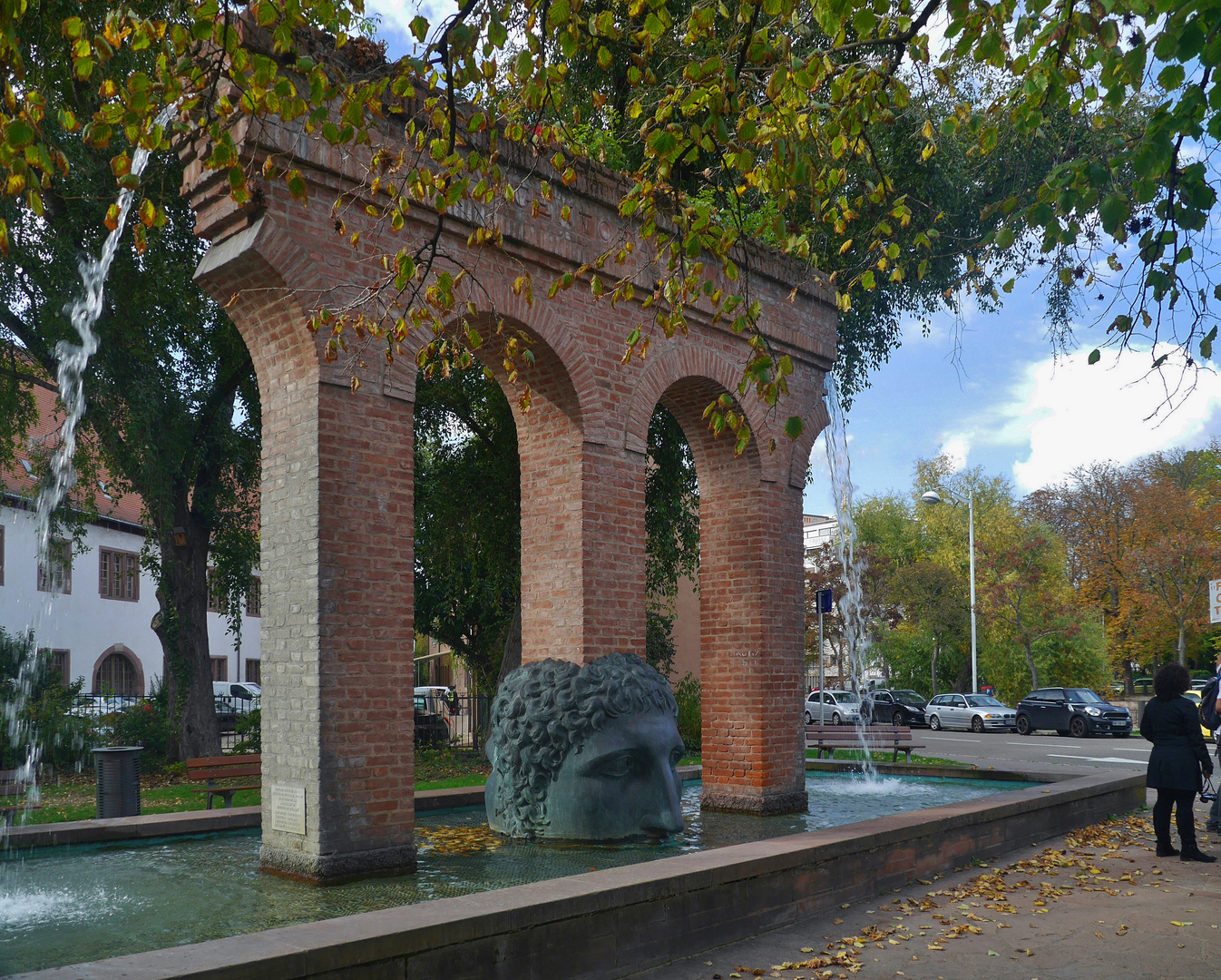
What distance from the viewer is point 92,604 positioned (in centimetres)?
3266

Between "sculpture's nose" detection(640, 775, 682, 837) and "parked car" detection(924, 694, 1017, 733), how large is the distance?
83.7 ft

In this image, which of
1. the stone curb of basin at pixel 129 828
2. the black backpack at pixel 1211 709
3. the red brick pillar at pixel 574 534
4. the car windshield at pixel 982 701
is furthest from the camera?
the car windshield at pixel 982 701

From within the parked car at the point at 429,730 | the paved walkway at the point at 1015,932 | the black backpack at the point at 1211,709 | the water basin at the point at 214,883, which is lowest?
the parked car at the point at 429,730

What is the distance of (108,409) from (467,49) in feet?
38.7

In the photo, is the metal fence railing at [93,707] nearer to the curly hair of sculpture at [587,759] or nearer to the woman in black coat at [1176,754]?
the curly hair of sculpture at [587,759]

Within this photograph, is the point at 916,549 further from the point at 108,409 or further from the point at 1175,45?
the point at 1175,45

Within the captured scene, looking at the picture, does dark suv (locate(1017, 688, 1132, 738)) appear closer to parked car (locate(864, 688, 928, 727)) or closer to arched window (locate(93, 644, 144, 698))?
parked car (locate(864, 688, 928, 727))

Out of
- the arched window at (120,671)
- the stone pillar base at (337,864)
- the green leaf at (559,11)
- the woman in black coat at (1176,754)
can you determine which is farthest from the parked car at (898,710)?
the green leaf at (559,11)

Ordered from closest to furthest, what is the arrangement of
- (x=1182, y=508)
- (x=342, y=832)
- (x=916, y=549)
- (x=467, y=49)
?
(x=467, y=49), (x=342, y=832), (x=1182, y=508), (x=916, y=549)

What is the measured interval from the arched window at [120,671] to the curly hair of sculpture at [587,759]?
29726mm

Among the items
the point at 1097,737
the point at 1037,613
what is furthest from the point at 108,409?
the point at 1037,613

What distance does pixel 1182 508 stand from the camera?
33406 mm

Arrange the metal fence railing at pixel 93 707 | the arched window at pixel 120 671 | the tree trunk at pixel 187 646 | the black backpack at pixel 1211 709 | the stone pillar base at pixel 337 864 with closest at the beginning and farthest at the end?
1. the stone pillar base at pixel 337 864
2. the black backpack at pixel 1211 709
3. the tree trunk at pixel 187 646
4. the metal fence railing at pixel 93 707
5. the arched window at pixel 120 671

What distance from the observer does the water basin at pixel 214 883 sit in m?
5.43
